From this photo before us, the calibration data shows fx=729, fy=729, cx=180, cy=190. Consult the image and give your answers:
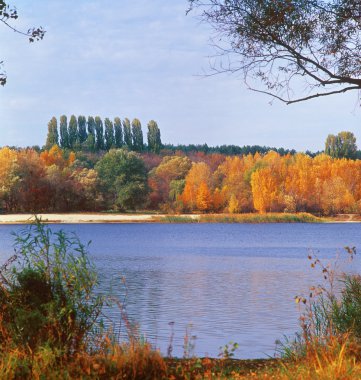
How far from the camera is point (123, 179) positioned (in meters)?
91.6

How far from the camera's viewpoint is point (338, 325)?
37.3 ft

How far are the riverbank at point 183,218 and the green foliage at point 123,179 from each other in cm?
207

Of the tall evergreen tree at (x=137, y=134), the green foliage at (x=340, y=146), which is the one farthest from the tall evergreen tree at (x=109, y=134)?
the green foliage at (x=340, y=146)

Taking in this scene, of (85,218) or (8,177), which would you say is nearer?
(8,177)

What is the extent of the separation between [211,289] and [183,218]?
6424cm

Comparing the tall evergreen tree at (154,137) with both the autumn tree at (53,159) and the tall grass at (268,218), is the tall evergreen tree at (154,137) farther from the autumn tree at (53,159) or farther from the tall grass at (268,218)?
the tall grass at (268,218)

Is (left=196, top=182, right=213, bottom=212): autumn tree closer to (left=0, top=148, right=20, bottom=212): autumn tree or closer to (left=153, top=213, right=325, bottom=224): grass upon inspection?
(left=153, top=213, right=325, bottom=224): grass

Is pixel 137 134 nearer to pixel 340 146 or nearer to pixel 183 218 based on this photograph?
pixel 340 146

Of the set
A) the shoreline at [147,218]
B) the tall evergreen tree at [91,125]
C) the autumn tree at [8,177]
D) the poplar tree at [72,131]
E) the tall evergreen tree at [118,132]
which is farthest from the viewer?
the tall evergreen tree at [118,132]

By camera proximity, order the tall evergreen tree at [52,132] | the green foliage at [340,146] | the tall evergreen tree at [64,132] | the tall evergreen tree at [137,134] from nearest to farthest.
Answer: the green foliage at [340,146] < the tall evergreen tree at [52,132] < the tall evergreen tree at [64,132] < the tall evergreen tree at [137,134]

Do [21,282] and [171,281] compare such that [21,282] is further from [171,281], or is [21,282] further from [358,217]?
[358,217]

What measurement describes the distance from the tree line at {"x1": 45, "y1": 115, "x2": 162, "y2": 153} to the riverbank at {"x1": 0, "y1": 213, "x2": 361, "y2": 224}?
113ft

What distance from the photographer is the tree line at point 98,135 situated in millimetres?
126500

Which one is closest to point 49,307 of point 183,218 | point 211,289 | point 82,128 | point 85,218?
point 211,289
